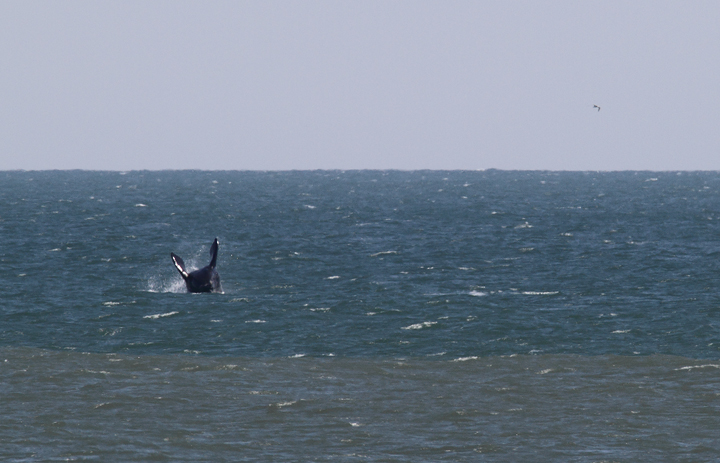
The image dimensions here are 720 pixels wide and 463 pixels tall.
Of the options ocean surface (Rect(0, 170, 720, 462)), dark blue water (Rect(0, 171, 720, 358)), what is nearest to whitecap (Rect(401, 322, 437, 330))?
dark blue water (Rect(0, 171, 720, 358))

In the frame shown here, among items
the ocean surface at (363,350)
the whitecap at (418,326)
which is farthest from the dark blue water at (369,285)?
the ocean surface at (363,350)

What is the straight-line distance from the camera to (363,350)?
1082 inches

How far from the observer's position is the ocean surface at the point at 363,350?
60.7 ft

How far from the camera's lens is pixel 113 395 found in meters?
21.8

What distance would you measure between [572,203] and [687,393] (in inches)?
3153

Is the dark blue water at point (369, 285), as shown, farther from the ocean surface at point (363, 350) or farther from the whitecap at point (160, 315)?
the whitecap at point (160, 315)

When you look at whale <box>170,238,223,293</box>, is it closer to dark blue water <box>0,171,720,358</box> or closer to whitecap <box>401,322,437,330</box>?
dark blue water <box>0,171,720,358</box>

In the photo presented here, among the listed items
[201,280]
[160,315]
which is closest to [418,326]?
[160,315]

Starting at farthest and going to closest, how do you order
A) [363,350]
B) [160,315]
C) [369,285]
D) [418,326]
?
[369,285]
[160,315]
[418,326]
[363,350]

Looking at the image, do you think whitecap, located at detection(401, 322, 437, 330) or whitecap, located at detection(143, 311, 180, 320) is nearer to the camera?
whitecap, located at detection(401, 322, 437, 330)

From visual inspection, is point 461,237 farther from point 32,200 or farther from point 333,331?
point 32,200

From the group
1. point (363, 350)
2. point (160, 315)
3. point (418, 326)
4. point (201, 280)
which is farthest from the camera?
point (201, 280)

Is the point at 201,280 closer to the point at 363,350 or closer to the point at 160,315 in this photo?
the point at 160,315

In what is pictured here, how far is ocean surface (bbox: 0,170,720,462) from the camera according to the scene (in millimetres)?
18516
